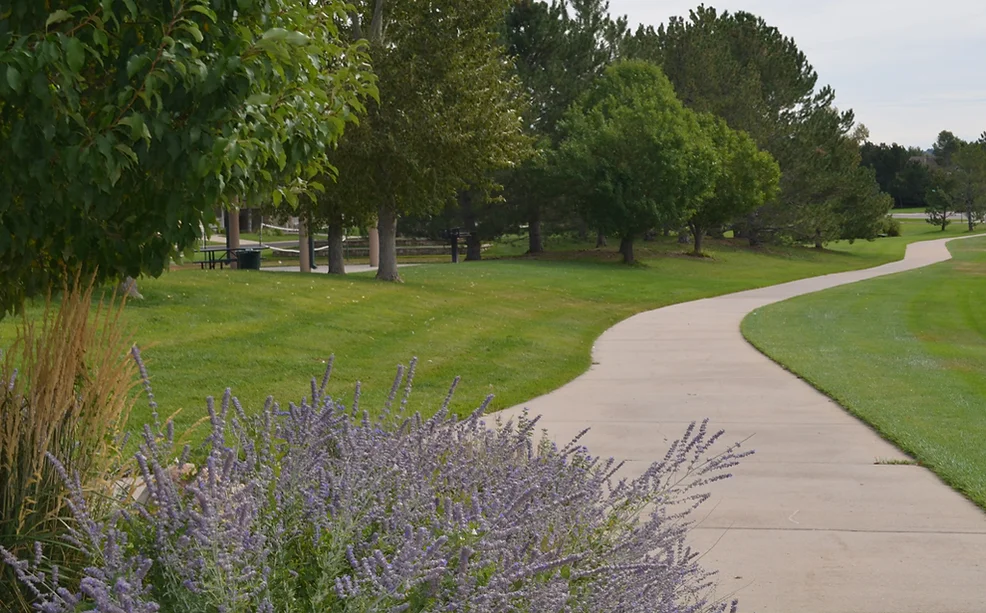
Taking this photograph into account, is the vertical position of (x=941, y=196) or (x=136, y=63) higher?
(x=941, y=196)

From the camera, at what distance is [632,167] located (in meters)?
39.8

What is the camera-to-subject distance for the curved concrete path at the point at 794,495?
17.7 ft

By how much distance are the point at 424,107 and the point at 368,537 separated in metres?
20.7

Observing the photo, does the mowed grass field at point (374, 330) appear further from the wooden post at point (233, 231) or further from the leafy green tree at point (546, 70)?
the leafy green tree at point (546, 70)

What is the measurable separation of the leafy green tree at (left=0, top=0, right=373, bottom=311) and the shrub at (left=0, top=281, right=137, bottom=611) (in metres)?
0.44

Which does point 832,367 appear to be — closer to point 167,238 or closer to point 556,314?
point 556,314

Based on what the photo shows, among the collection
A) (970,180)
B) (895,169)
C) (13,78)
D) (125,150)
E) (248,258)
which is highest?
(895,169)

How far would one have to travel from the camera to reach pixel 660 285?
32594 millimetres

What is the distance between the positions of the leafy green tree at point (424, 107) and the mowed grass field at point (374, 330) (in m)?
2.52

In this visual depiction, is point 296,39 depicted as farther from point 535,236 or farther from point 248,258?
point 535,236

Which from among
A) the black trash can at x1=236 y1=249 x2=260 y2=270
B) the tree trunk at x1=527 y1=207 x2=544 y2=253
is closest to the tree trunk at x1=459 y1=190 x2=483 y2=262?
the tree trunk at x1=527 y1=207 x2=544 y2=253

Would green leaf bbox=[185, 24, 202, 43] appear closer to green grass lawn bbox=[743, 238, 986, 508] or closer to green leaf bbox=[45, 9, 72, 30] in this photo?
green leaf bbox=[45, 9, 72, 30]

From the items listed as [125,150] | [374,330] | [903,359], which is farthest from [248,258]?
[125,150]

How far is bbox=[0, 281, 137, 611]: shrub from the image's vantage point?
4016 mm
